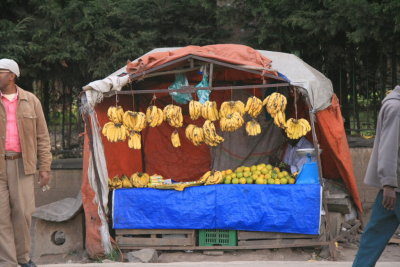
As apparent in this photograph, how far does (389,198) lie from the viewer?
4.24m

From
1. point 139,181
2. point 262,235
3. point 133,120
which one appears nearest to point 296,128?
point 262,235

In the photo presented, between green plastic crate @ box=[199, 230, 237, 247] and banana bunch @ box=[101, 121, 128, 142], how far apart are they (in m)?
1.61

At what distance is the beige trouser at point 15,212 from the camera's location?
5.32 m

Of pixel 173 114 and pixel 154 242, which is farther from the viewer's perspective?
pixel 154 242

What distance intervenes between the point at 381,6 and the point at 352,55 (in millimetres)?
1375

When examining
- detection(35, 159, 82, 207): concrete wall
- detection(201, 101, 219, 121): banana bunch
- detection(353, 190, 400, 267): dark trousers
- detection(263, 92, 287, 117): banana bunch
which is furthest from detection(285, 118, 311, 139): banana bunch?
detection(35, 159, 82, 207): concrete wall

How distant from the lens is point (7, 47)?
348 inches

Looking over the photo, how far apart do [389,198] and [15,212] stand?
3435 millimetres

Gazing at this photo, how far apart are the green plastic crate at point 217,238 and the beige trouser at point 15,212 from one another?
8.26 feet

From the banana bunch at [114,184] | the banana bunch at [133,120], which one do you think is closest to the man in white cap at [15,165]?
the banana bunch at [133,120]

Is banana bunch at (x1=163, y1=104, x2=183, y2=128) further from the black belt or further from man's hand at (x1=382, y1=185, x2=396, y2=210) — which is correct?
man's hand at (x1=382, y1=185, x2=396, y2=210)

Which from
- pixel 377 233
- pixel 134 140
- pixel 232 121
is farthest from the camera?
pixel 134 140

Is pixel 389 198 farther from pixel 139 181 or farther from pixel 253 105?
pixel 139 181

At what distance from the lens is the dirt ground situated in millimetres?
7012
